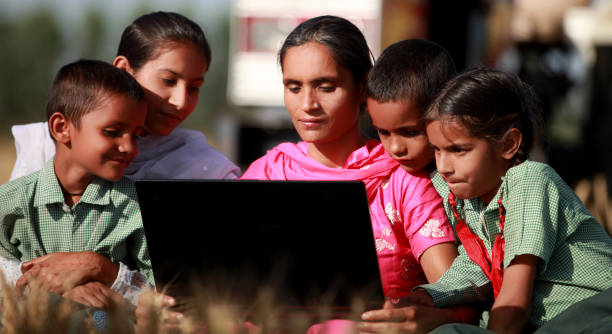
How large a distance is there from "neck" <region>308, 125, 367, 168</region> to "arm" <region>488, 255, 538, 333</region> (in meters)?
0.88

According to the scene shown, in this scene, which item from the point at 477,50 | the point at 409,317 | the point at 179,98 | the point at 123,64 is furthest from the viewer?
the point at 477,50

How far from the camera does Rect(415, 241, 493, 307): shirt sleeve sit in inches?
94.6

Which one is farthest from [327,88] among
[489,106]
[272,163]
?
[489,106]

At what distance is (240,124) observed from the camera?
11594 millimetres

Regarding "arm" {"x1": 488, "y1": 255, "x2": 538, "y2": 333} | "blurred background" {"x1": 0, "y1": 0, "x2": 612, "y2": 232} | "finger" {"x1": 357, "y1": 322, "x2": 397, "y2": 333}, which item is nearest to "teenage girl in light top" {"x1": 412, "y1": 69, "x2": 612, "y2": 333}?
"arm" {"x1": 488, "y1": 255, "x2": 538, "y2": 333}

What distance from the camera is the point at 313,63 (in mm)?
2838

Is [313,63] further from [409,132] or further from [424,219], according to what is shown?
[424,219]

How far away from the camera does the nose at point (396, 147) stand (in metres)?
2.65

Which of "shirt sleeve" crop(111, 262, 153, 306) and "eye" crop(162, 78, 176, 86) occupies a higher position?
"eye" crop(162, 78, 176, 86)

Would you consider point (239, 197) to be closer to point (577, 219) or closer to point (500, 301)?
point (500, 301)

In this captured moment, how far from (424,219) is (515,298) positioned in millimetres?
525

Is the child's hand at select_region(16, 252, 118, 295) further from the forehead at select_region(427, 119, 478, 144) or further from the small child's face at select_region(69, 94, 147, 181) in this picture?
the forehead at select_region(427, 119, 478, 144)

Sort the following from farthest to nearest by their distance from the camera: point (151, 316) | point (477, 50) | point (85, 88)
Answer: point (477, 50)
point (85, 88)
point (151, 316)

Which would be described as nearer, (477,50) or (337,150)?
(337,150)
